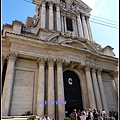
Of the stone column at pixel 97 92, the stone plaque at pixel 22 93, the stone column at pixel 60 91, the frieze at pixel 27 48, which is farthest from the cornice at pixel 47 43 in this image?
the stone plaque at pixel 22 93

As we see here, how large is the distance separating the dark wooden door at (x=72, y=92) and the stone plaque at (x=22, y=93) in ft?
14.0

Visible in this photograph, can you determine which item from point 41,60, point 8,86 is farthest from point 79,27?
point 8,86

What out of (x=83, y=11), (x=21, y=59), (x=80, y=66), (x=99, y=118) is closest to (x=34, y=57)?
(x=21, y=59)

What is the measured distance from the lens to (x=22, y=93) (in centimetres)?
1336

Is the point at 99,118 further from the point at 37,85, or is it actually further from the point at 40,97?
the point at 37,85

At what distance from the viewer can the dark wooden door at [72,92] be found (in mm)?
15188

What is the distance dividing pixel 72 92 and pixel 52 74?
11.9 feet

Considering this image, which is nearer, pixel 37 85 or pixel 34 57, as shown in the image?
pixel 37 85

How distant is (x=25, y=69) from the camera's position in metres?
14.8

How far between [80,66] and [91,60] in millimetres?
2160

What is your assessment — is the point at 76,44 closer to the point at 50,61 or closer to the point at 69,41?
the point at 69,41

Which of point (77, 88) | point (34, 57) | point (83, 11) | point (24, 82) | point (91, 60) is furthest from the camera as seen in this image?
point (83, 11)

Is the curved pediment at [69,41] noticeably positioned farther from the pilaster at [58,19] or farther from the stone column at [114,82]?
the stone column at [114,82]

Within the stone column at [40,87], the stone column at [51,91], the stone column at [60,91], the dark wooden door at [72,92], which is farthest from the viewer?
the dark wooden door at [72,92]
